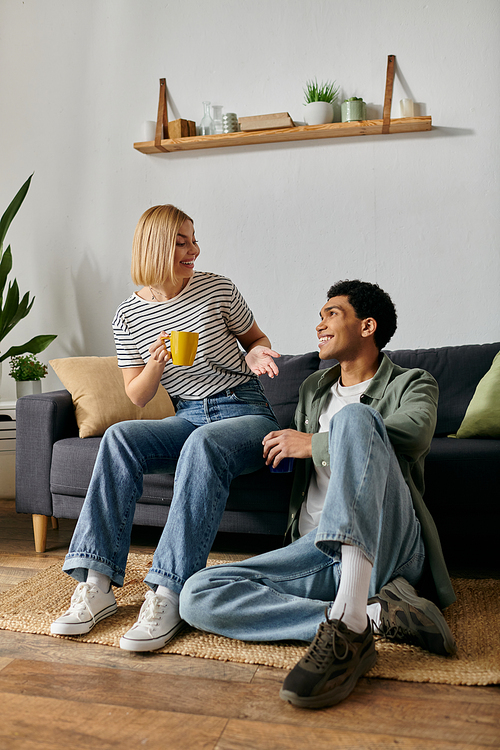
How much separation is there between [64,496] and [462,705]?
156cm

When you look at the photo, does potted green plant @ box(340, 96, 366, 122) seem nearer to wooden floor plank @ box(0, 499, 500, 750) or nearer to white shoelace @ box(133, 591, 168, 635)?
white shoelace @ box(133, 591, 168, 635)

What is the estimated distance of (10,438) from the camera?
2.98m

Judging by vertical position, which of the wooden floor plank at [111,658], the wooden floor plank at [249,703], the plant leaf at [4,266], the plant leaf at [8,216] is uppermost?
the plant leaf at [8,216]

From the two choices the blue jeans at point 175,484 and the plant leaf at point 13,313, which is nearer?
the blue jeans at point 175,484

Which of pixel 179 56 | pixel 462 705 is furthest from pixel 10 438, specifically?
pixel 462 705

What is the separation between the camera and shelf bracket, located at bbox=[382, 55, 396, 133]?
280 cm

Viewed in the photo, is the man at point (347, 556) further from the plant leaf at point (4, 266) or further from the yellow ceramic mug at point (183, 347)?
the plant leaf at point (4, 266)

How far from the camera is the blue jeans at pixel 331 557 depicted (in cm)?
128

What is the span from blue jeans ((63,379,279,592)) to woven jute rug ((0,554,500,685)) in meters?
0.14

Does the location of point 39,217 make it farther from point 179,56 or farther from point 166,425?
point 166,425

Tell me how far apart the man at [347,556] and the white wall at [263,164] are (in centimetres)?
130

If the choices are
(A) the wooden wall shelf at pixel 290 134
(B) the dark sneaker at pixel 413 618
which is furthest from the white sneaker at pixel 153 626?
(A) the wooden wall shelf at pixel 290 134

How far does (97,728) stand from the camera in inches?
44.5

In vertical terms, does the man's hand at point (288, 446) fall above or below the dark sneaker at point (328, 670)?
above
